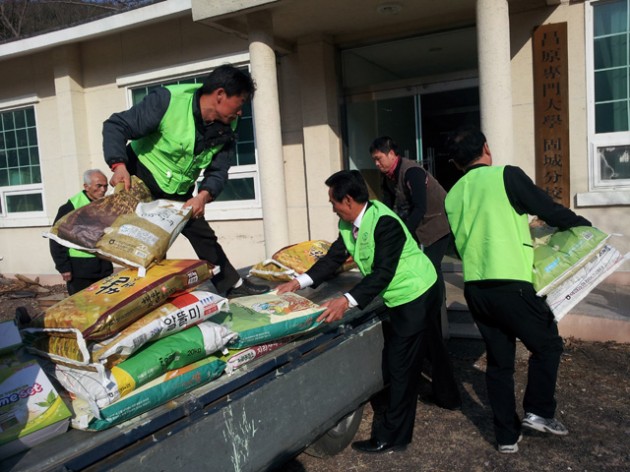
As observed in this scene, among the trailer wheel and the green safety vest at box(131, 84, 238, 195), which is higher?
the green safety vest at box(131, 84, 238, 195)

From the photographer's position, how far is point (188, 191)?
3602 mm

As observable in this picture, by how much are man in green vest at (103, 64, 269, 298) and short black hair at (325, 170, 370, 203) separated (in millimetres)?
713

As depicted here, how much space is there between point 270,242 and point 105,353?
4.60m

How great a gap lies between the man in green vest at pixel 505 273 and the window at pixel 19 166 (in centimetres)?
Answer: 862

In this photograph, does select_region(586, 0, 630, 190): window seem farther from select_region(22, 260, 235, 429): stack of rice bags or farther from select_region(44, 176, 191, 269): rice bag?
select_region(22, 260, 235, 429): stack of rice bags

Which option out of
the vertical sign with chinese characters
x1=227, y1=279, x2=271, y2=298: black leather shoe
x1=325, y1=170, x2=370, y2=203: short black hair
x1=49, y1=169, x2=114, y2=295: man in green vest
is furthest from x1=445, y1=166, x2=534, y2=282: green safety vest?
the vertical sign with chinese characters

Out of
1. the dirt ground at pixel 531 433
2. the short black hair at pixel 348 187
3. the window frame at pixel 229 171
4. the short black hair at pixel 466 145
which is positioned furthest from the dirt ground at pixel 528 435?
the window frame at pixel 229 171

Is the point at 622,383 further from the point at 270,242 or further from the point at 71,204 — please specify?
the point at 71,204

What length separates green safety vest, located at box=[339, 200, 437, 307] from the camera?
3100 millimetres

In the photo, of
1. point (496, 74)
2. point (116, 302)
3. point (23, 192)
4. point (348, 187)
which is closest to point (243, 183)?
point (496, 74)

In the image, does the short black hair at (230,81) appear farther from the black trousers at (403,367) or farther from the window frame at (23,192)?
the window frame at (23,192)

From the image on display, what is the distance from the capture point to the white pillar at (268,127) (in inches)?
247

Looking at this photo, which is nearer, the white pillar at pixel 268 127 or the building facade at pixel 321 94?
the building facade at pixel 321 94

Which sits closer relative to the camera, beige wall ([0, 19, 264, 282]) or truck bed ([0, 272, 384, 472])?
truck bed ([0, 272, 384, 472])
